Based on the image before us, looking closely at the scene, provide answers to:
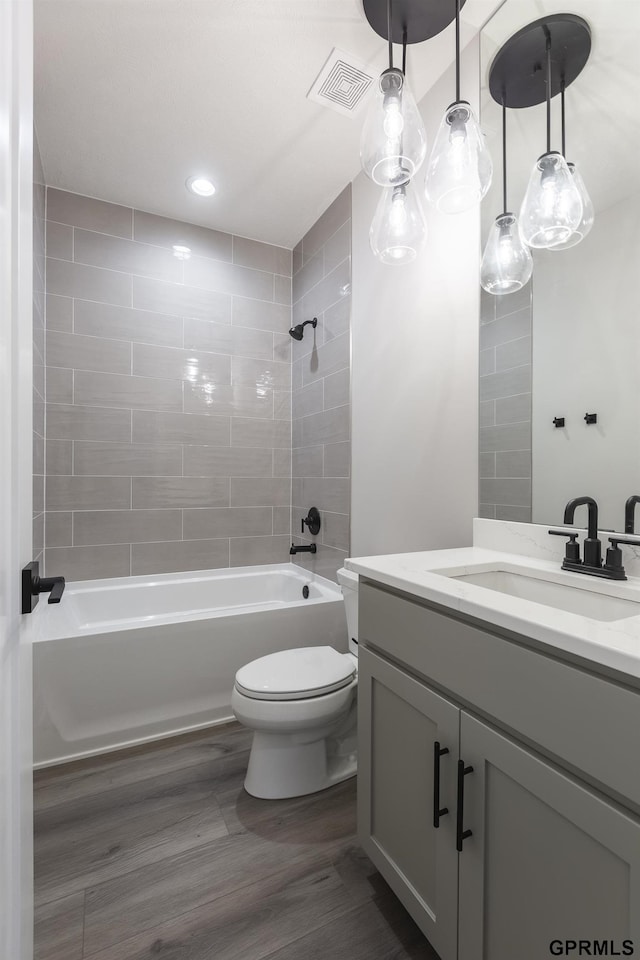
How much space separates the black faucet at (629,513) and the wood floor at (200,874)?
3.79 feet

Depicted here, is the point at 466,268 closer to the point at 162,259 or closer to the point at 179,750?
Result: the point at 162,259

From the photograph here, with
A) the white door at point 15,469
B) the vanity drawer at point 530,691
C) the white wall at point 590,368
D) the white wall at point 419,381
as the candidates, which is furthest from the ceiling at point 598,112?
the white door at point 15,469

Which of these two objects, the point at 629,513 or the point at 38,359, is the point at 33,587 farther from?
the point at 38,359

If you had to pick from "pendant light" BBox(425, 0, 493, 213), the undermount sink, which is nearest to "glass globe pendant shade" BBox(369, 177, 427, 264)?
"pendant light" BBox(425, 0, 493, 213)

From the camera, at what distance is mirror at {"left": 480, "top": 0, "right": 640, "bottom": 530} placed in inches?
45.3

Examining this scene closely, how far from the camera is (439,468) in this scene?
179 cm

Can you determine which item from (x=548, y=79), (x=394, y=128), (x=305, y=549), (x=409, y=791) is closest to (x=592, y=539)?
(x=409, y=791)

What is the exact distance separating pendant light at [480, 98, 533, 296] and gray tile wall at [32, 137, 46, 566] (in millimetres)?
2004

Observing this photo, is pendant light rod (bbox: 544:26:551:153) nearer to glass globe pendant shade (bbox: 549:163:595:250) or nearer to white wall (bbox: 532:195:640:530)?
glass globe pendant shade (bbox: 549:163:595:250)

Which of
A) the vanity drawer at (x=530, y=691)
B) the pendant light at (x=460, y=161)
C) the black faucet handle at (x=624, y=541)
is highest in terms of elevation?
the pendant light at (x=460, y=161)

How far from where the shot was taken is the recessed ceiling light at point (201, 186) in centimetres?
239

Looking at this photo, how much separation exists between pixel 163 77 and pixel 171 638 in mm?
2341

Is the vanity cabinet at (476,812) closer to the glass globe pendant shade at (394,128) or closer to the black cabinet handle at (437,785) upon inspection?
the black cabinet handle at (437,785)

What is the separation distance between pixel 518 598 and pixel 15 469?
0.98 meters
